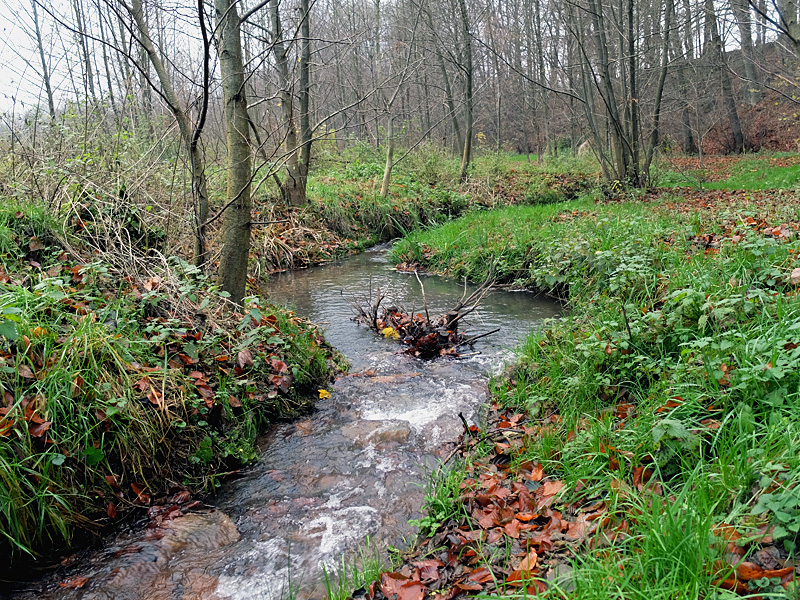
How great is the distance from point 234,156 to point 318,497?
3.20 m

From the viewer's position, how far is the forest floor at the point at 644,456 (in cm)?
188

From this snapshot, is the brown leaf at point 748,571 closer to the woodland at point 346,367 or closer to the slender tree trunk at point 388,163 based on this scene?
the woodland at point 346,367

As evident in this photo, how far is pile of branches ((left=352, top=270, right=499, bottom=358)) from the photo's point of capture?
19.2ft

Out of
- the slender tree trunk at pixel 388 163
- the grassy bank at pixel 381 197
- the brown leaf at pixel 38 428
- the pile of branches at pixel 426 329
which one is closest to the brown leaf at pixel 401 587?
the brown leaf at pixel 38 428

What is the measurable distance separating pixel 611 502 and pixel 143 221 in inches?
188

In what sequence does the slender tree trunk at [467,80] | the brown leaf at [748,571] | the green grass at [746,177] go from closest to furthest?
1. the brown leaf at [748,571]
2. the green grass at [746,177]
3. the slender tree trunk at [467,80]

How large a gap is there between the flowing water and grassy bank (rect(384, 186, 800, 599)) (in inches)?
16.6

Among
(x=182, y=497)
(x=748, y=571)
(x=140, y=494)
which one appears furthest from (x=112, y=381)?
(x=748, y=571)

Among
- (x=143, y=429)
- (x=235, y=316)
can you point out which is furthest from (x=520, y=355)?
(x=143, y=429)

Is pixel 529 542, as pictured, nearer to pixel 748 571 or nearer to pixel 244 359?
pixel 748 571

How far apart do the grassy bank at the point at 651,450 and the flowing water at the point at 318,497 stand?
1.39ft

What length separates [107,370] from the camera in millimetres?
3221

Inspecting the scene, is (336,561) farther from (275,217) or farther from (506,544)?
(275,217)

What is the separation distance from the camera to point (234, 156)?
477 cm
